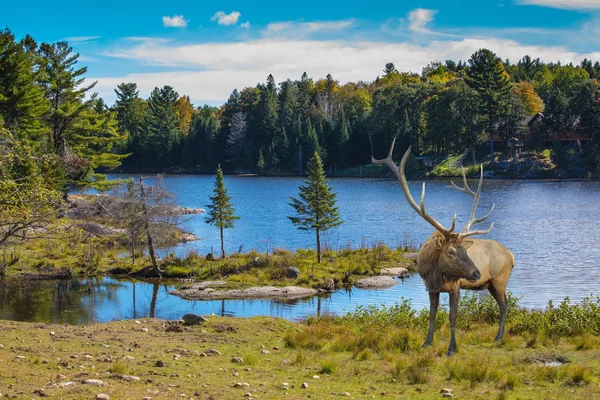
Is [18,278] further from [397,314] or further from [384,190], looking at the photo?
[384,190]

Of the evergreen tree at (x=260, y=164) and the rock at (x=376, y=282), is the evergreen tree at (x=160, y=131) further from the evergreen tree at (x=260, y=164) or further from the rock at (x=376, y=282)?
the rock at (x=376, y=282)

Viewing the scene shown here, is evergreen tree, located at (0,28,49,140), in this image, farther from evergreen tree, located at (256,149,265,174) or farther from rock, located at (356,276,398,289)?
evergreen tree, located at (256,149,265,174)

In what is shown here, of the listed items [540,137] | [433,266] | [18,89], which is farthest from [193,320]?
[540,137]

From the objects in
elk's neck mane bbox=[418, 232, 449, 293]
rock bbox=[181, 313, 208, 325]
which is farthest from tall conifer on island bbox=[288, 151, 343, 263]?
elk's neck mane bbox=[418, 232, 449, 293]

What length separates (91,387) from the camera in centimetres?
1062

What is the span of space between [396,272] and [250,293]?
370 inches

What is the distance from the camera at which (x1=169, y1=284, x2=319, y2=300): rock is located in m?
33.7

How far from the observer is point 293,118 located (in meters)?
146

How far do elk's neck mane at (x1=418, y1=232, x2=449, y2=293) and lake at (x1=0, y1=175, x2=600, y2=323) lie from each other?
547 inches

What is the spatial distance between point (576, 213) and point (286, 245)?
32.7 metres

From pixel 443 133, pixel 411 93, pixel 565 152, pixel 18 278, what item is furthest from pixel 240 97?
pixel 18 278

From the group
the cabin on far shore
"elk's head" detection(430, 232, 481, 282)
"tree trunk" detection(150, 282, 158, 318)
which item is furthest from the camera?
the cabin on far shore

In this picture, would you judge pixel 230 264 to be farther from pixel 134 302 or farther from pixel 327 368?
pixel 327 368

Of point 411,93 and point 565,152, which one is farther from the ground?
point 411,93
